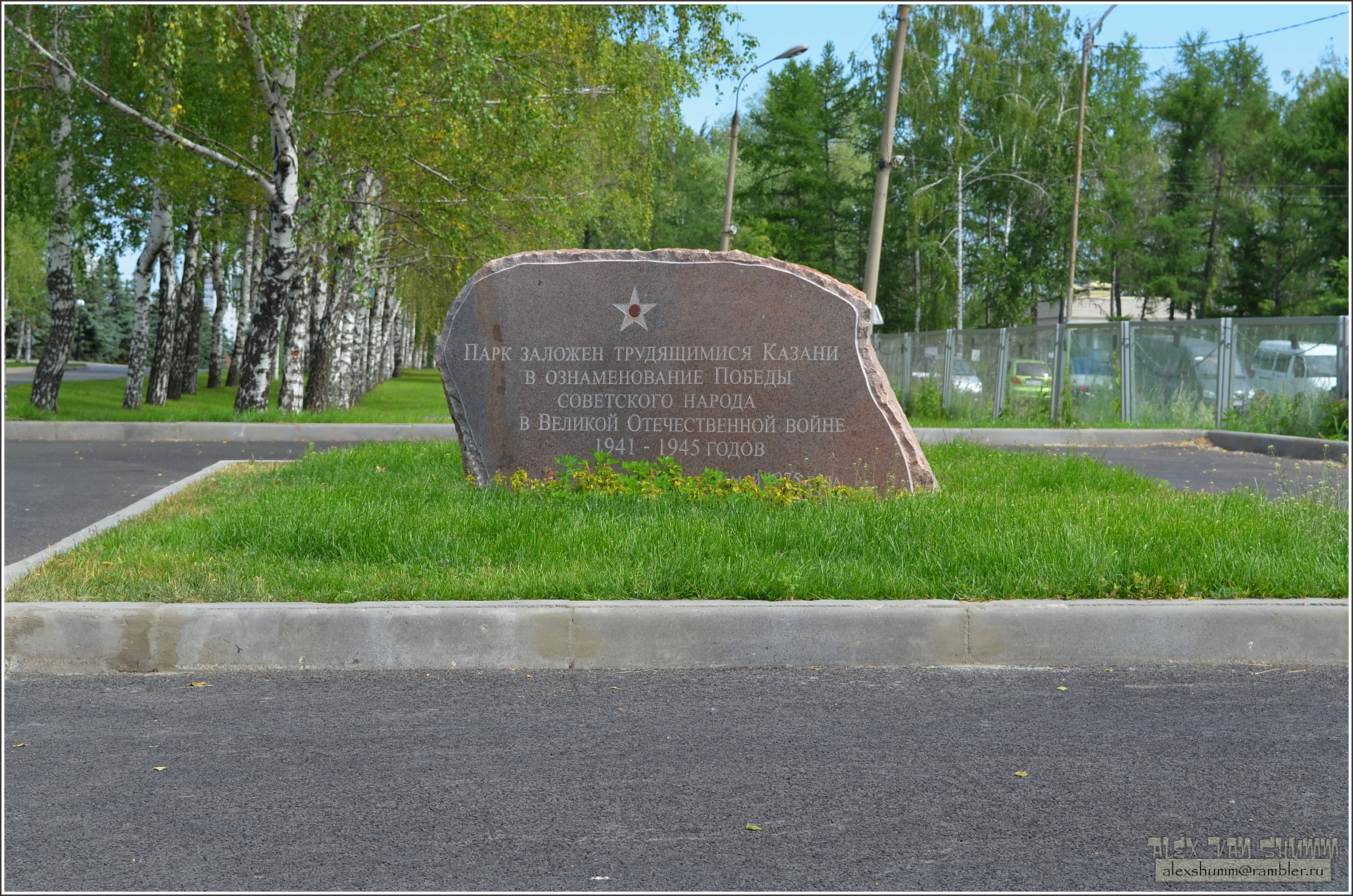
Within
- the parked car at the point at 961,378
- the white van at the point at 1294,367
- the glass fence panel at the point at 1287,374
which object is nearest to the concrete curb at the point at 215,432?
the parked car at the point at 961,378

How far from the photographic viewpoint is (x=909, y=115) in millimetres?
43281

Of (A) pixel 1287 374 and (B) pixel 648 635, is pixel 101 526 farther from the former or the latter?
(A) pixel 1287 374

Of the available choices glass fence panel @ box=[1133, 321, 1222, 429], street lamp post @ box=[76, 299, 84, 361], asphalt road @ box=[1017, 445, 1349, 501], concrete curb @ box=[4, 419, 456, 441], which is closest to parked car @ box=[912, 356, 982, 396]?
glass fence panel @ box=[1133, 321, 1222, 429]

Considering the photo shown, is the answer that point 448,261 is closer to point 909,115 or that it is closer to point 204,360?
point 909,115

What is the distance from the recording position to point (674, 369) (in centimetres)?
897

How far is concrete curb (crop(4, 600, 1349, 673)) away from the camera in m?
5.23

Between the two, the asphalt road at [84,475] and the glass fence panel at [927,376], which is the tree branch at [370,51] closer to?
the asphalt road at [84,475]

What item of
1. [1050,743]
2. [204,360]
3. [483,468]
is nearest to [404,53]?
[483,468]

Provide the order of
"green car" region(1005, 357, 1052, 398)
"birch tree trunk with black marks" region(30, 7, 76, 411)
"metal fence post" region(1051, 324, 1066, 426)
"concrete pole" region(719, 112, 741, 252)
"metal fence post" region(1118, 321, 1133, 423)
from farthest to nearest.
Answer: "concrete pole" region(719, 112, 741, 252) → "green car" region(1005, 357, 1052, 398) → "metal fence post" region(1051, 324, 1066, 426) → "metal fence post" region(1118, 321, 1133, 423) → "birch tree trunk with black marks" region(30, 7, 76, 411)

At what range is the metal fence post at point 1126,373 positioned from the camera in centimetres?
1988

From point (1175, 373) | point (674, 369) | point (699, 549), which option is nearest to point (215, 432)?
point (674, 369)

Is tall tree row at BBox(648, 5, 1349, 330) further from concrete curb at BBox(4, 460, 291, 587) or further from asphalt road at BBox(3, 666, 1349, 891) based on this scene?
asphalt road at BBox(3, 666, 1349, 891)

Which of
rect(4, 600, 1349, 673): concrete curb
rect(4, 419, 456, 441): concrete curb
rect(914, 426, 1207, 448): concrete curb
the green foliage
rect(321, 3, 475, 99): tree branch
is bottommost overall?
rect(4, 600, 1349, 673): concrete curb

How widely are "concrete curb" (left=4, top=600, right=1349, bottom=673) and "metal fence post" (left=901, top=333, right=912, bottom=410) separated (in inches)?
834
